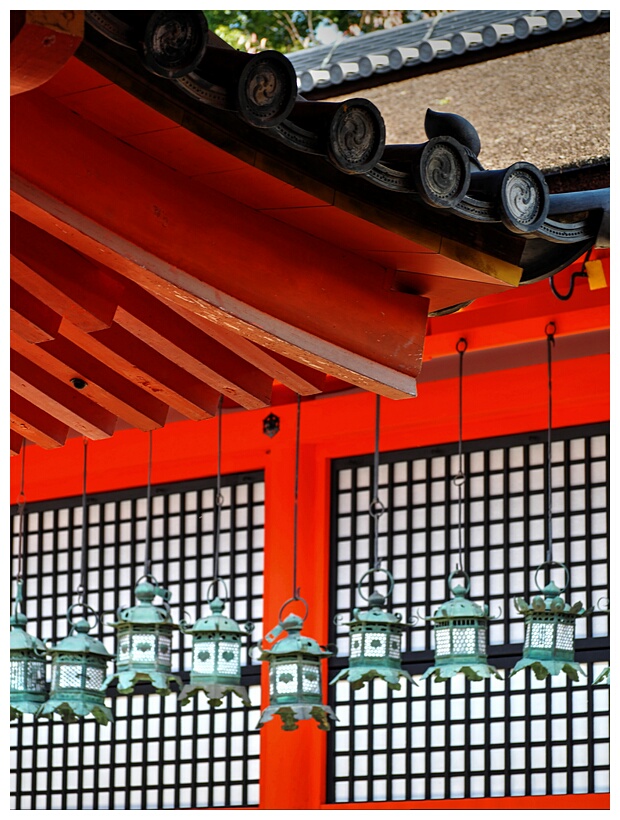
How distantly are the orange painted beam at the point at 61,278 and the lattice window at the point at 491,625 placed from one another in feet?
13.6

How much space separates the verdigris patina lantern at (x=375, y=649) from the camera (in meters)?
6.09

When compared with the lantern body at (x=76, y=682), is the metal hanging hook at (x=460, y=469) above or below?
above

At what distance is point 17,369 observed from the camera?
3.58 meters

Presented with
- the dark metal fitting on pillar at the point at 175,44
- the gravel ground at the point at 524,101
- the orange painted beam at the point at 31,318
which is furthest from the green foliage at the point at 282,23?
the dark metal fitting on pillar at the point at 175,44

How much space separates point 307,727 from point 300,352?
448 centimetres

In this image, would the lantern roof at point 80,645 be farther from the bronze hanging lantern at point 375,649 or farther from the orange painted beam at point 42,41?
the orange painted beam at point 42,41

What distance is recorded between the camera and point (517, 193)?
3.16 m

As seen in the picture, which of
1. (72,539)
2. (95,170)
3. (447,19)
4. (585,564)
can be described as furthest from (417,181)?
(447,19)

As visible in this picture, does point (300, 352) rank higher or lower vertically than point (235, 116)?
lower

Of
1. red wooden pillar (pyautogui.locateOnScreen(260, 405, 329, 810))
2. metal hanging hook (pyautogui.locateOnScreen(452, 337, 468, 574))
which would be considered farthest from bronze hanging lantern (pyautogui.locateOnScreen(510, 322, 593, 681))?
red wooden pillar (pyautogui.locateOnScreen(260, 405, 329, 810))

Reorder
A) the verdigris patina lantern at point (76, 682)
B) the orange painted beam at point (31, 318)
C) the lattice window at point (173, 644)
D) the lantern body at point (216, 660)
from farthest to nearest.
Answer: the lattice window at point (173, 644) → the verdigris patina lantern at point (76, 682) → the lantern body at point (216, 660) → the orange painted beam at point (31, 318)

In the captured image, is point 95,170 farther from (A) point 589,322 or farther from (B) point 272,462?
(B) point 272,462

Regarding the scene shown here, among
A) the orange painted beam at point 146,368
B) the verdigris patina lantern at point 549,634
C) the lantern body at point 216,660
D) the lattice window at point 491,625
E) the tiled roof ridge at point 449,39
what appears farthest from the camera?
the tiled roof ridge at point 449,39

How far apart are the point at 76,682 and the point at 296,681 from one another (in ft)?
3.61
